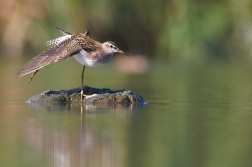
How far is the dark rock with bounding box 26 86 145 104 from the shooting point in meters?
9.53

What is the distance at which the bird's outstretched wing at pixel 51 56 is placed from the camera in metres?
8.99

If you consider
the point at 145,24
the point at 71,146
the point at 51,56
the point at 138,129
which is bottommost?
the point at 71,146

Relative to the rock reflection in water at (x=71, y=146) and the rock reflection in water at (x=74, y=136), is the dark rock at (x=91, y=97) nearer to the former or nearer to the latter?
the rock reflection in water at (x=74, y=136)

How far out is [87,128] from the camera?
7.62 m

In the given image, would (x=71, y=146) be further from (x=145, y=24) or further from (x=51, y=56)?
(x=145, y=24)

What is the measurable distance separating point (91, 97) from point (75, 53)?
72cm

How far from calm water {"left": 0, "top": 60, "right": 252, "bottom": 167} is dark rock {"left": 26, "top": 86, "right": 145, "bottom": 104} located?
0.22 m

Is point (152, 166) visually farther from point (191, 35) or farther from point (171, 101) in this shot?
point (191, 35)

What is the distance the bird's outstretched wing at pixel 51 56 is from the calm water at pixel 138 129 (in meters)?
0.52

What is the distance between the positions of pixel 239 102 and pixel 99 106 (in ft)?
6.67

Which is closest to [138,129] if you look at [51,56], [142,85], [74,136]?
[74,136]

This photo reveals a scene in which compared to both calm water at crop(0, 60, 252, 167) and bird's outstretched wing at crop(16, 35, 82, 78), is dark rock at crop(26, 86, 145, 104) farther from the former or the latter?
bird's outstretched wing at crop(16, 35, 82, 78)

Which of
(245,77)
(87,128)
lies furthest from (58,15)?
(87,128)

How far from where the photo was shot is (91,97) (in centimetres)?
959
